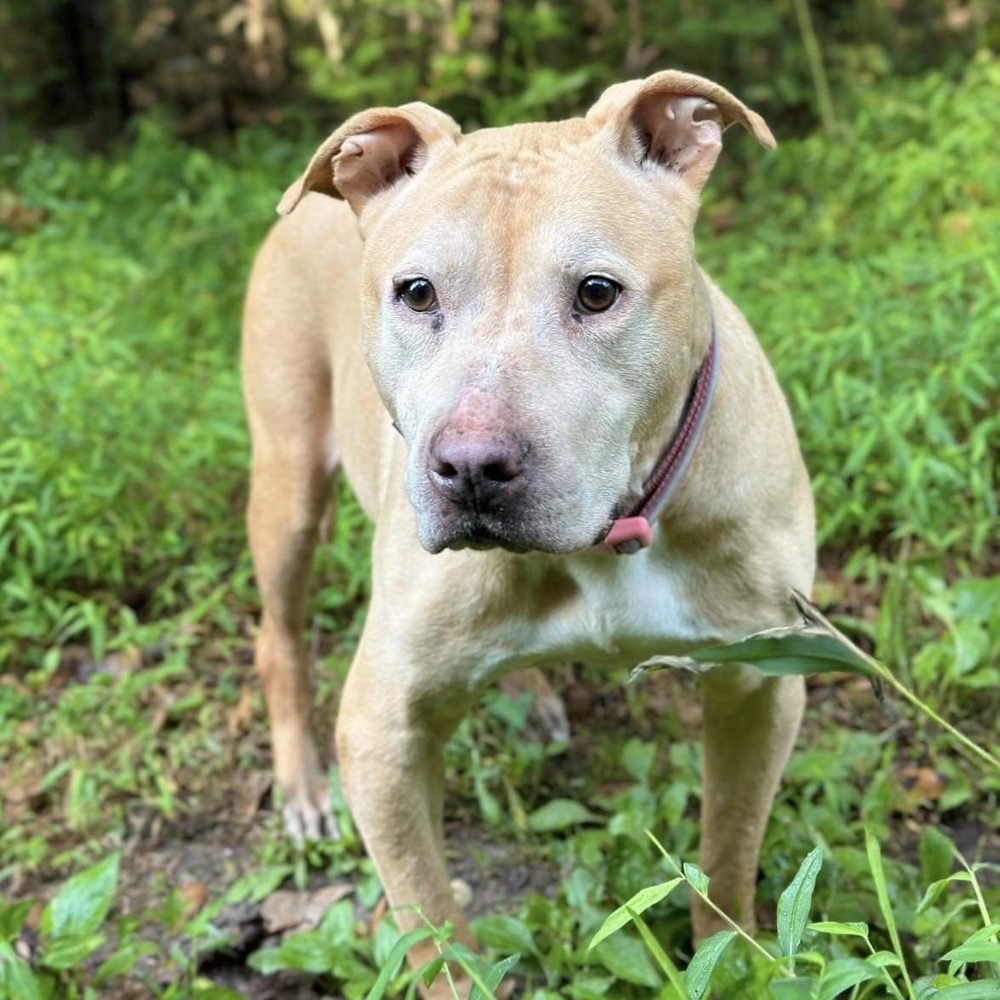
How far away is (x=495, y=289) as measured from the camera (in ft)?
7.79

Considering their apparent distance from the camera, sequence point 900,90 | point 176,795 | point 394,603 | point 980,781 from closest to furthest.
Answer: point 394,603 → point 980,781 → point 176,795 → point 900,90

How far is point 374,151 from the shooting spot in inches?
114

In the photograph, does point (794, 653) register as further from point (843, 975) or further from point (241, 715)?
point (241, 715)

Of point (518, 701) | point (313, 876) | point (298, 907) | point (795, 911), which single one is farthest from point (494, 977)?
point (518, 701)

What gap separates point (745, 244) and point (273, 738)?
3.77 m

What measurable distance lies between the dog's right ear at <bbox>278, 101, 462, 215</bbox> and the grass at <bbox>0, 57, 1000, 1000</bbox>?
1.65 m

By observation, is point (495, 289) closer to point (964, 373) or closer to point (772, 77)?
point (964, 373)

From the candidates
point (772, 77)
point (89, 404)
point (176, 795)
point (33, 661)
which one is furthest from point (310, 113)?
point (176, 795)

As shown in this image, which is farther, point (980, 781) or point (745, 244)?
point (745, 244)

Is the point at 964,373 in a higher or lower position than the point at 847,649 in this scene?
lower

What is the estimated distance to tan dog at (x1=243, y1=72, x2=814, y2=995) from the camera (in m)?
2.30

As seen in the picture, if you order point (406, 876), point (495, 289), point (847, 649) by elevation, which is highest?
point (495, 289)

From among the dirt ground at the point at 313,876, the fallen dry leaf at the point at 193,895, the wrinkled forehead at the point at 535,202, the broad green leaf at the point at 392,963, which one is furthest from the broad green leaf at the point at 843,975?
the fallen dry leaf at the point at 193,895

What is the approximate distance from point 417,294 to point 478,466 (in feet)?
1.58
